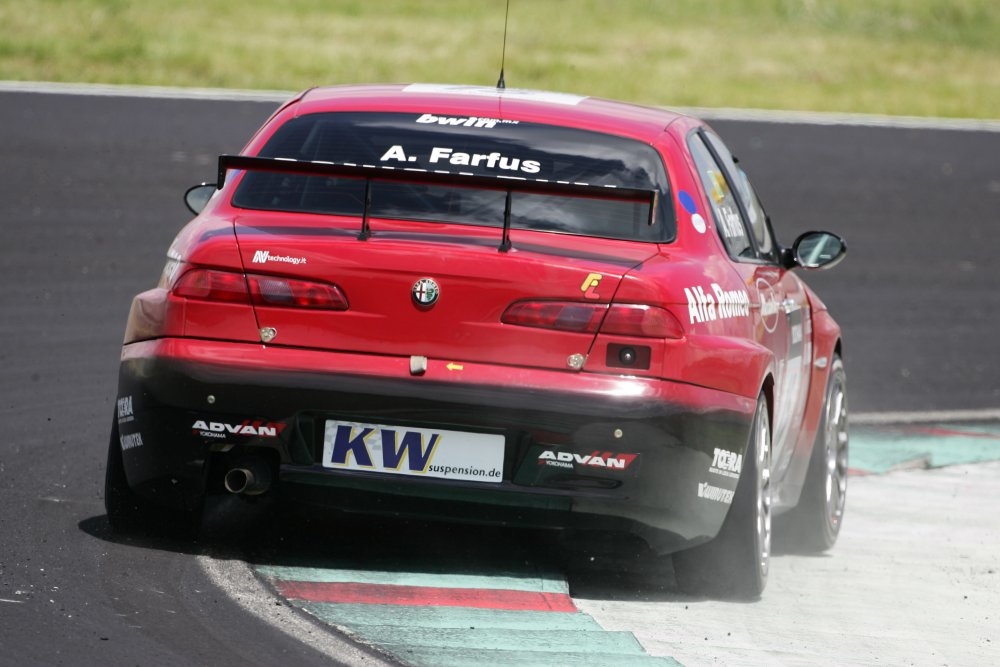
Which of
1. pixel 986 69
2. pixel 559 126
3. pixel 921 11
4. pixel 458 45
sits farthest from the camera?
pixel 921 11

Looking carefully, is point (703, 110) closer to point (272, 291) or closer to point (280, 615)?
point (272, 291)

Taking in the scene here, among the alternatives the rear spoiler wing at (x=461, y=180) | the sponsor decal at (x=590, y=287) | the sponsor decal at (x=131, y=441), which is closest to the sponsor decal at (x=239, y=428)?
the sponsor decal at (x=131, y=441)

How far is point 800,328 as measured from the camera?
7133 millimetres

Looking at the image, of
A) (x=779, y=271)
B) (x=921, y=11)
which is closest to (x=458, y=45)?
(x=921, y=11)

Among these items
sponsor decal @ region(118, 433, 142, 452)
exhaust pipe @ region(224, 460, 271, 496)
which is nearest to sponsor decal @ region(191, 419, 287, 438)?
exhaust pipe @ region(224, 460, 271, 496)

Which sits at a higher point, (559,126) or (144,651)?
(559,126)

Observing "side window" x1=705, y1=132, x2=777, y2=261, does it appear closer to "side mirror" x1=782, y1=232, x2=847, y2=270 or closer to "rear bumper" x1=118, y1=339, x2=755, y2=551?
"side mirror" x1=782, y1=232, x2=847, y2=270

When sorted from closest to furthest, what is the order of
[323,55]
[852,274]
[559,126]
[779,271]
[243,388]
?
[243,388], [559,126], [779,271], [852,274], [323,55]

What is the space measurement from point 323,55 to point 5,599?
22.4 meters

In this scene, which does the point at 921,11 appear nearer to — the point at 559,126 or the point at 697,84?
the point at 697,84

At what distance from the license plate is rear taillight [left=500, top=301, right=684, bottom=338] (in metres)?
0.35

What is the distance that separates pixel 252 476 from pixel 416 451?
0.50 meters

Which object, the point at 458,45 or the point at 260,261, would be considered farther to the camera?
the point at 458,45

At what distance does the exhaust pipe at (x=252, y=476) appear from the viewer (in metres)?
5.61
